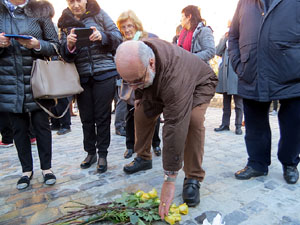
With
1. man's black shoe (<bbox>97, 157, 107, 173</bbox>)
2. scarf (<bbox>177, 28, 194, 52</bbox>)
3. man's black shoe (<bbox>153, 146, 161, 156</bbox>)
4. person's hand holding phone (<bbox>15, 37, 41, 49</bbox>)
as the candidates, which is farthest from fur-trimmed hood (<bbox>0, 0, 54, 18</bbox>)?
man's black shoe (<bbox>153, 146, 161, 156</bbox>)

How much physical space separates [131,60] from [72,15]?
1.51 meters

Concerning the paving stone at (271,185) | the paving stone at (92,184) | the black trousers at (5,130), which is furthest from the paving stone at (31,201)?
the black trousers at (5,130)

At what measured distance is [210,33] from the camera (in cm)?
346

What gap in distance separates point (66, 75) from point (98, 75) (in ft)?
1.07

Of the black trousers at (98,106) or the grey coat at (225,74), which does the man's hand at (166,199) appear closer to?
the black trousers at (98,106)

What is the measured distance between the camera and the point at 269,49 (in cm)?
221

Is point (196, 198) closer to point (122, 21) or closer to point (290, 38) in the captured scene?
point (290, 38)

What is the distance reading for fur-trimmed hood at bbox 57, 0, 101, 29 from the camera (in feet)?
8.37

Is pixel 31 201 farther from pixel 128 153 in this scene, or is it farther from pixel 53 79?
pixel 128 153

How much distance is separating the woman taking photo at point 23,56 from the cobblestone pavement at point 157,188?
267mm

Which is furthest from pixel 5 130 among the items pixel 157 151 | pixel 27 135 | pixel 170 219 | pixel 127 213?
pixel 170 219

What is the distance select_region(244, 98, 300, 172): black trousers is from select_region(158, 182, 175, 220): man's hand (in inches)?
48.1

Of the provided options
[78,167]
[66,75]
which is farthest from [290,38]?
[78,167]

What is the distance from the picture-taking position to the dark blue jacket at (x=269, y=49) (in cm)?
213
